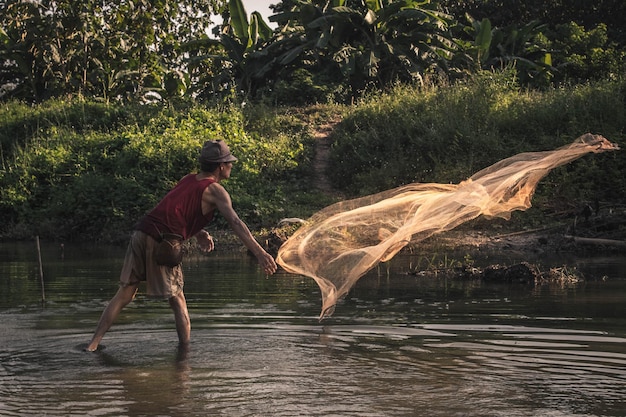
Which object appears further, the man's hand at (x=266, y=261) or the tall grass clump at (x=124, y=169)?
the tall grass clump at (x=124, y=169)

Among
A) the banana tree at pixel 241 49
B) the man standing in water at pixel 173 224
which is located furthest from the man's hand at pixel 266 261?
the banana tree at pixel 241 49

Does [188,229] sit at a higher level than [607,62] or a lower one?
lower

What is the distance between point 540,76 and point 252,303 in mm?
20979

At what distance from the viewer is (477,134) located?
71.4 ft

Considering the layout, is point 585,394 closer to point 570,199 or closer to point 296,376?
point 296,376

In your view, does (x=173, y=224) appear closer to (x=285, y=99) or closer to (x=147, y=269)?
(x=147, y=269)

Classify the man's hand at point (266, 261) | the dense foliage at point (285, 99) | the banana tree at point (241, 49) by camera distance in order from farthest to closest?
the banana tree at point (241, 49), the dense foliage at point (285, 99), the man's hand at point (266, 261)

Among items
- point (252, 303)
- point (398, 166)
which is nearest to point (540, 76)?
point (398, 166)

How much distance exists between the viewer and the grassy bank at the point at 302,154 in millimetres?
20875

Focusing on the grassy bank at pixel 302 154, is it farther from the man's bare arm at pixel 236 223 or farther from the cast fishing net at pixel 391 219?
the man's bare arm at pixel 236 223

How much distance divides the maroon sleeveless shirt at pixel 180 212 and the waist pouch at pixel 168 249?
43 millimetres

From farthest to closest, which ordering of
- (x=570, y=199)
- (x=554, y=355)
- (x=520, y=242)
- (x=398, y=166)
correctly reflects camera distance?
1. (x=398, y=166)
2. (x=570, y=199)
3. (x=520, y=242)
4. (x=554, y=355)

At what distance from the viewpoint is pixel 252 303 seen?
36.8 ft

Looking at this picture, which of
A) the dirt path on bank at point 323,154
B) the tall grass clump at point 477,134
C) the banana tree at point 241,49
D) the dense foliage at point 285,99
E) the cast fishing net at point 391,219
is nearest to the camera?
the cast fishing net at point 391,219
